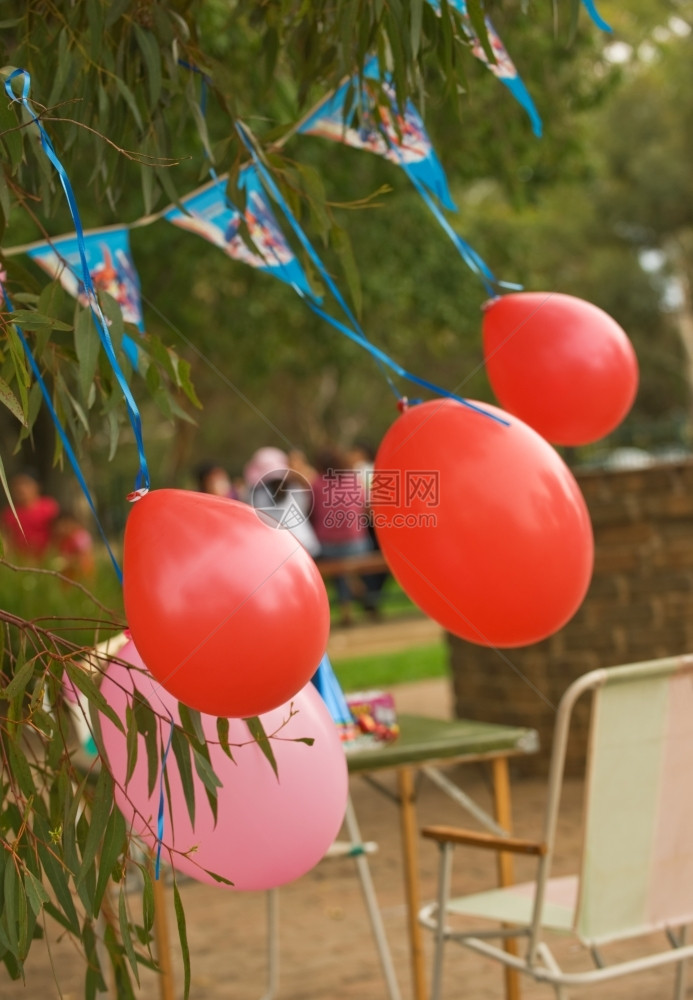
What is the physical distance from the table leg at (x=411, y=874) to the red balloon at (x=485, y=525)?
1.47 meters

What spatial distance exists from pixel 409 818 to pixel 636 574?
9.71 ft

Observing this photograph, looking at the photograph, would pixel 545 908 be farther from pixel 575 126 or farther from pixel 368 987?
pixel 575 126

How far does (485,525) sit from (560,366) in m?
0.56

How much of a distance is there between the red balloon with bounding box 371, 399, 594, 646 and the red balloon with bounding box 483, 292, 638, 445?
1.19 feet

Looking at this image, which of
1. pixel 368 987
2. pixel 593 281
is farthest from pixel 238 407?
pixel 368 987

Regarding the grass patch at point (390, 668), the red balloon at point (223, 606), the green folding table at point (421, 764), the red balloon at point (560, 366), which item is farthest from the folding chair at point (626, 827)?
the grass patch at point (390, 668)

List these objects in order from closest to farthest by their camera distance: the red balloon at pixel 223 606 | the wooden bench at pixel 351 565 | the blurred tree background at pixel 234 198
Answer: the red balloon at pixel 223 606 → the blurred tree background at pixel 234 198 → the wooden bench at pixel 351 565

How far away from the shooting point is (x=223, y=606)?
61.2 inches

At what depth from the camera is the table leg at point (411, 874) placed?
134 inches

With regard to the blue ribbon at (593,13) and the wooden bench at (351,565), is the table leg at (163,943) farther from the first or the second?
the wooden bench at (351,565)

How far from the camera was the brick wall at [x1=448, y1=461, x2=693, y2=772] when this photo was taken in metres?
6.01

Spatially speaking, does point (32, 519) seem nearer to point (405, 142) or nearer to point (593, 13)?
point (405, 142)

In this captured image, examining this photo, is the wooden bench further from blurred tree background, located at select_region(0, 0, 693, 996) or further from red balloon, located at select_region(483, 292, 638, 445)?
red balloon, located at select_region(483, 292, 638, 445)

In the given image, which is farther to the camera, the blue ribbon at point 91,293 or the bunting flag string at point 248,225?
the bunting flag string at point 248,225
